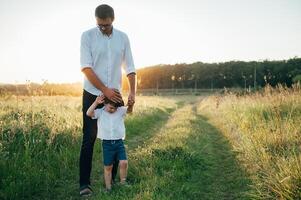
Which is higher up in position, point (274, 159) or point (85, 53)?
point (85, 53)

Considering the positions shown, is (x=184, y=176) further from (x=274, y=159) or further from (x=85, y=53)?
(x=85, y=53)

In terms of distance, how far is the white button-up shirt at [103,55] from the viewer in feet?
20.8

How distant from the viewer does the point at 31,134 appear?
8797 mm

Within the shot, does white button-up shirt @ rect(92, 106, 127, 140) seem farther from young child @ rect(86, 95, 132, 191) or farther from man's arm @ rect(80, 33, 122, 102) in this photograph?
man's arm @ rect(80, 33, 122, 102)

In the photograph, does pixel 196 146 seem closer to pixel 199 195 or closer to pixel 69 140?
pixel 69 140

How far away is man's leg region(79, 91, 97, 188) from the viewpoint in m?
6.51

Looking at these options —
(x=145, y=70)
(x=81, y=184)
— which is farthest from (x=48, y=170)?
(x=145, y=70)

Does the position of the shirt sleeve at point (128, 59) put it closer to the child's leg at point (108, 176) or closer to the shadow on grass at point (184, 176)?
the child's leg at point (108, 176)

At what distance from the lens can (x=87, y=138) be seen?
6.59 meters

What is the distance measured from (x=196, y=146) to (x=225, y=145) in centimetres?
159

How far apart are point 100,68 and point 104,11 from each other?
1.00m

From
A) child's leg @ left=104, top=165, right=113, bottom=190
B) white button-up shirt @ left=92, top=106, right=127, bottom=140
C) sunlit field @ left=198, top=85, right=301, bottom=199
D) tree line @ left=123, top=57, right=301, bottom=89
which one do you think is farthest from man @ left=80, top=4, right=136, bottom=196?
tree line @ left=123, top=57, right=301, bottom=89

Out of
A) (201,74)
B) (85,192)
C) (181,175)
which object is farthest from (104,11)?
(201,74)

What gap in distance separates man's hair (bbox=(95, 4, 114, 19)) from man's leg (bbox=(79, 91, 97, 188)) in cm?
136
